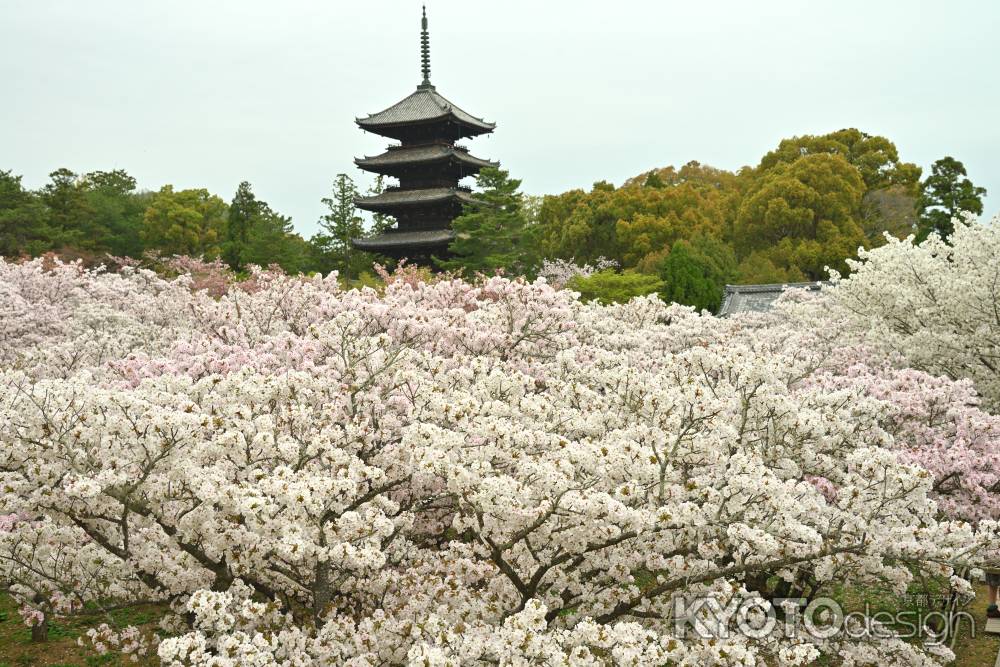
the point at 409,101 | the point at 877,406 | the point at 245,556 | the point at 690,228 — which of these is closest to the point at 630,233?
the point at 690,228

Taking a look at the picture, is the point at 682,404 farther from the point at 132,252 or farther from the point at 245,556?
the point at 132,252

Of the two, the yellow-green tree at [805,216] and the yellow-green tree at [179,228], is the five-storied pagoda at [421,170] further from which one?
the yellow-green tree at [179,228]

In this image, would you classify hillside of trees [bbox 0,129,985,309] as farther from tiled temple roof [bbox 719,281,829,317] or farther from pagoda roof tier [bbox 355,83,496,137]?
pagoda roof tier [bbox 355,83,496,137]

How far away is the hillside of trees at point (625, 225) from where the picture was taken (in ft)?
108

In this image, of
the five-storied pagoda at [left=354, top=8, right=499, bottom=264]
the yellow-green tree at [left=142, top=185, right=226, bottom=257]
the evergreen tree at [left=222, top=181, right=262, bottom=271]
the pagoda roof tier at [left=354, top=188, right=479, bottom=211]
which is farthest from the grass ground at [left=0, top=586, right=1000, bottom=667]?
the yellow-green tree at [left=142, top=185, right=226, bottom=257]

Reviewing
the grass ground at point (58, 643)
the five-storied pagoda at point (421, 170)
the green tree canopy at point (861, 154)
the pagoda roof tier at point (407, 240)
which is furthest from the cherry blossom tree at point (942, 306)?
the green tree canopy at point (861, 154)

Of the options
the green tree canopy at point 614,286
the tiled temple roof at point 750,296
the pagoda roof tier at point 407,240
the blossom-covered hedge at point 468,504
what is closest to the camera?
the blossom-covered hedge at point 468,504

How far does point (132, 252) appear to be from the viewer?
47812 mm

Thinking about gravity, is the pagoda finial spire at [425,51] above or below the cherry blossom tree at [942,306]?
above

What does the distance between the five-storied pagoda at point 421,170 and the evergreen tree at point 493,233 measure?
7.48 ft

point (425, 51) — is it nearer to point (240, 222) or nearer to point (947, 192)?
point (240, 222)

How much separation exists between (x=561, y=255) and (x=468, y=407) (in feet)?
121

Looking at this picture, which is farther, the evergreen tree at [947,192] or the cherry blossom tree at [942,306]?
the evergreen tree at [947,192]

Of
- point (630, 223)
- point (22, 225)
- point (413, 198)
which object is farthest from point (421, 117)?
point (22, 225)
